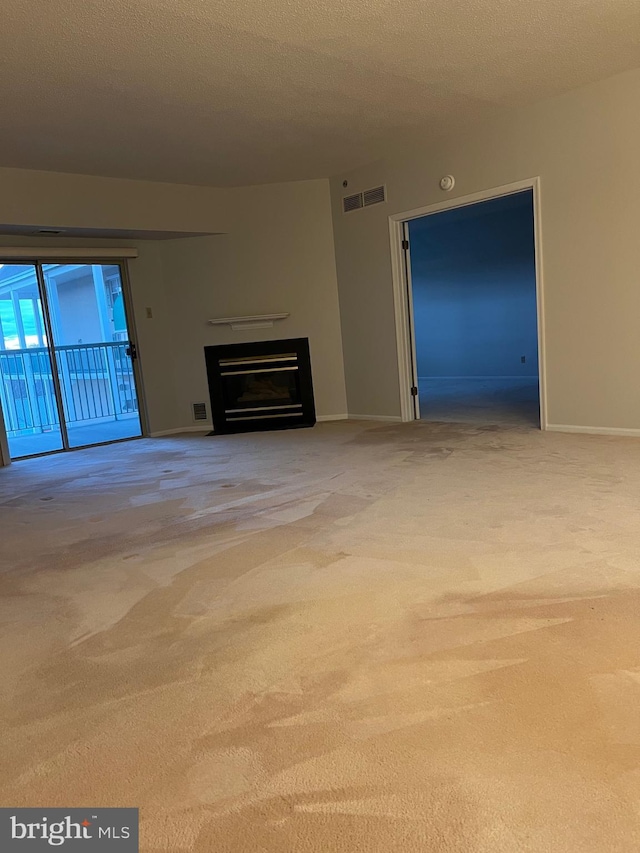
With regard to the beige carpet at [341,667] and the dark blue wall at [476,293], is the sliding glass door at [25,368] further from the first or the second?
the dark blue wall at [476,293]

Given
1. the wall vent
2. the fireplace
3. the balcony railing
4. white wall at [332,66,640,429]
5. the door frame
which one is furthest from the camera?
the wall vent

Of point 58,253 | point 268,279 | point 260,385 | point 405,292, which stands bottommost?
point 260,385

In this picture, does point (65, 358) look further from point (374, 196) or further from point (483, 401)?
point (483, 401)

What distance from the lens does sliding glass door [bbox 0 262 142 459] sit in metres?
5.99

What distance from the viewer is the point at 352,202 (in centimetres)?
622

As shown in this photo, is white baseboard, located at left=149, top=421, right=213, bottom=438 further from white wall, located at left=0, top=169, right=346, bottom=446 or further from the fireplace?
the fireplace

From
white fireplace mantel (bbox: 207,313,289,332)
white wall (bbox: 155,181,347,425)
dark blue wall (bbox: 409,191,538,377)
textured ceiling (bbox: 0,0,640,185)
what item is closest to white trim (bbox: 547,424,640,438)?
white wall (bbox: 155,181,347,425)

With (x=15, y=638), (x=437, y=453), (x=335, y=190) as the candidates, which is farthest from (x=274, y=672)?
(x=335, y=190)

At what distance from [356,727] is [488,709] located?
35 cm

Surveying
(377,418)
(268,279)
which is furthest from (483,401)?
(268,279)

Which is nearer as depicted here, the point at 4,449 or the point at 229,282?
the point at 4,449

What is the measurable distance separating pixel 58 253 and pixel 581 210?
484 cm

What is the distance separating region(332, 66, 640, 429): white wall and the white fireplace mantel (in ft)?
6.26

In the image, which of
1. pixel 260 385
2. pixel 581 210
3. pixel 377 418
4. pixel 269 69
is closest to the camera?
pixel 269 69
